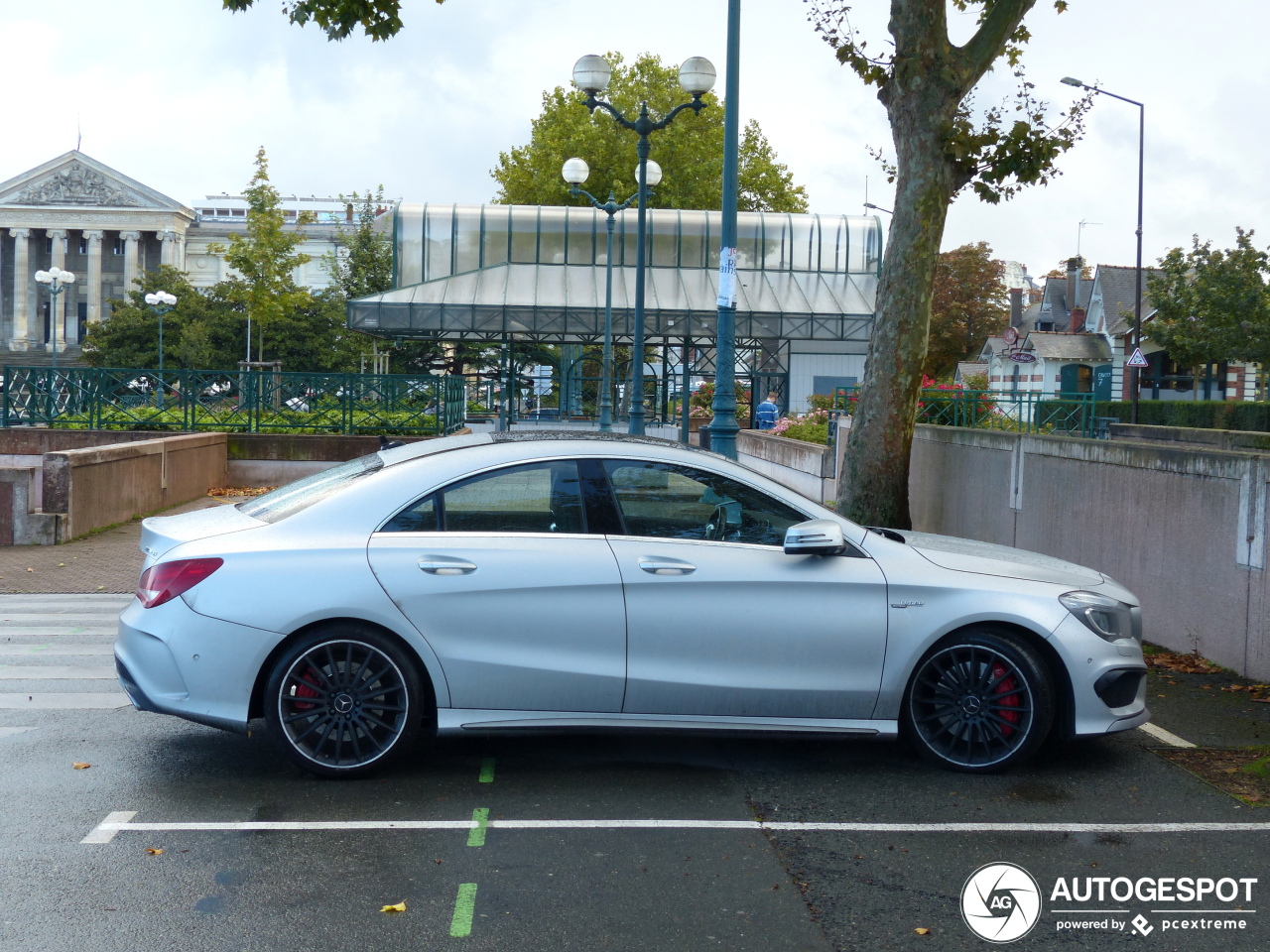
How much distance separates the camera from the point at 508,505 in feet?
18.9

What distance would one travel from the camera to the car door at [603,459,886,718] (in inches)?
221

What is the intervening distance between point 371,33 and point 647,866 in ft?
33.6

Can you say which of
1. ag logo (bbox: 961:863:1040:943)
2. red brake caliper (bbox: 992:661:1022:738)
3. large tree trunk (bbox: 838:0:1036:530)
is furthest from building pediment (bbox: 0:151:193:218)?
ag logo (bbox: 961:863:1040:943)

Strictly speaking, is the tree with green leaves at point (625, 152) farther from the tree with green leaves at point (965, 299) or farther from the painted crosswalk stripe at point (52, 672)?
the painted crosswalk stripe at point (52, 672)

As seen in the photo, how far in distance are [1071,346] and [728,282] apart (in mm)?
68584

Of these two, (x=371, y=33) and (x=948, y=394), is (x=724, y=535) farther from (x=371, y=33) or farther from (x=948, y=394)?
(x=948, y=394)

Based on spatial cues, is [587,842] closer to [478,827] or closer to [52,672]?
[478,827]

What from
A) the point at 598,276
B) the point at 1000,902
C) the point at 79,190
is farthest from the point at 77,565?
the point at 79,190

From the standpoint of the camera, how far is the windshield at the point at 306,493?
5910 millimetres

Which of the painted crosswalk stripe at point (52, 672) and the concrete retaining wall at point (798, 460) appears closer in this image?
the painted crosswalk stripe at point (52, 672)

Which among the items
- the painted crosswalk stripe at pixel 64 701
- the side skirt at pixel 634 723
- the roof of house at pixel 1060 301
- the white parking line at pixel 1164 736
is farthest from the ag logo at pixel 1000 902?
the roof of house at pixel 1060 301

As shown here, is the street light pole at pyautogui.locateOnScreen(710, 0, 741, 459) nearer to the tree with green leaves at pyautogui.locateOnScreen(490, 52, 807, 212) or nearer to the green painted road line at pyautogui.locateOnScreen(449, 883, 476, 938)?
the green painted road line at pyautogui.locateOnScreen(449, 883, 476, 938)

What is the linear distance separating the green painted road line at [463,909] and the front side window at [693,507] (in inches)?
74.0

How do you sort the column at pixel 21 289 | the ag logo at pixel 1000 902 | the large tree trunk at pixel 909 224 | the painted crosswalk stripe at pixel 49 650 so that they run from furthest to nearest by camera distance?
1. the column at pixel 21 289
2. the large tree trunk at pixel 909 224
3. the painted crosswalk stripe at pixel 49 650
4. the ag logo at pixel 1000 902
